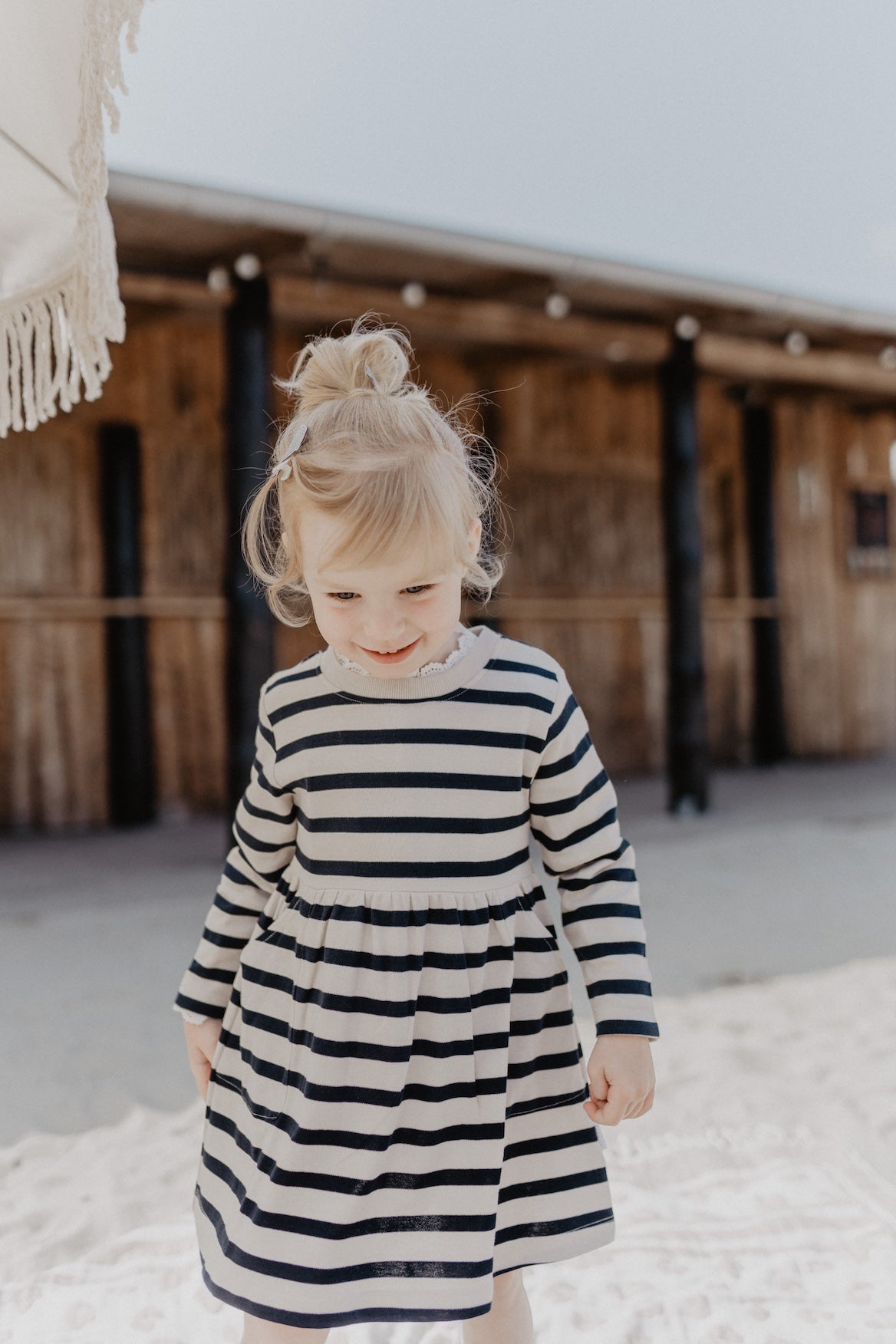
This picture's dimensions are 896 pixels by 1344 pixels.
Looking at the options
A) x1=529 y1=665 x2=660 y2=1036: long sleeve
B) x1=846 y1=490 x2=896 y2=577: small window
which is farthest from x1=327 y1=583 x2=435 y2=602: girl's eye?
x1=846 y1=490 x2=896 y2=577: small window

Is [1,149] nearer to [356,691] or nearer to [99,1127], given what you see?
[356,691]

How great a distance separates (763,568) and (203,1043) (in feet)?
26.7

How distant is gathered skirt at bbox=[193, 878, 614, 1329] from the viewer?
3.44 feet

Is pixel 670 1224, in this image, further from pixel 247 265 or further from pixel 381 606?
pixel 247 265

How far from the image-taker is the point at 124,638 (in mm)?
6219

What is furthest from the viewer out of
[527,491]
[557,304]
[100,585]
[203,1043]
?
[527,491]

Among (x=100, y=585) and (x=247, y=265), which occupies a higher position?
(x=247, y=265)

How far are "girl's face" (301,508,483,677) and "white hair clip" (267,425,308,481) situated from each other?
0.21 ft

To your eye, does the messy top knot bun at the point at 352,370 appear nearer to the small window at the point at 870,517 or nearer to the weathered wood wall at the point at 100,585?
the weathered wood wall at the point at 100,585

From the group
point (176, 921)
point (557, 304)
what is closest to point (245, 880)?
point (176, 921)

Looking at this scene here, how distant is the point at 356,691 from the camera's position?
121 centimetres

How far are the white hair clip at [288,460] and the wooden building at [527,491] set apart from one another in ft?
9.27

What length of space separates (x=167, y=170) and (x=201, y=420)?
261 cm

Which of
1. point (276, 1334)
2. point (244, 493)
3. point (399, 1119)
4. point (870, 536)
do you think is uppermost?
point (870, 536)
